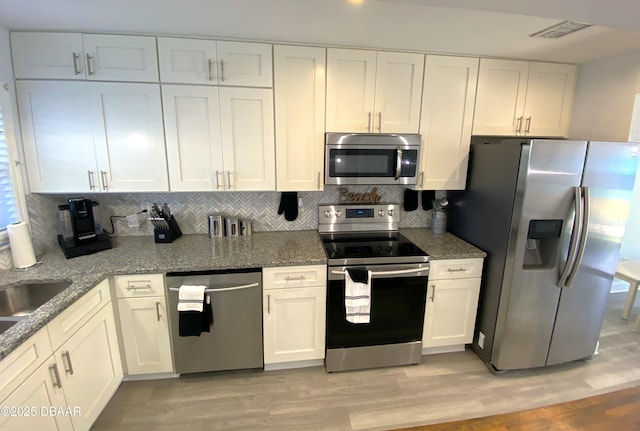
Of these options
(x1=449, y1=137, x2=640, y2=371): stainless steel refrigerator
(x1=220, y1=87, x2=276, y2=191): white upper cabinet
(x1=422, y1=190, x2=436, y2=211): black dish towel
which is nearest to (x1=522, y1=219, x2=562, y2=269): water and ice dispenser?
(x1=449, y1=137, x2=640, y2=371): stainless steel refrigerator

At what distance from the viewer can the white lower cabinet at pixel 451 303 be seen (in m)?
2.27

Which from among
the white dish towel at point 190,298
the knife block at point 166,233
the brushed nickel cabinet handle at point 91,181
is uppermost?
the brushed nickel cabinet handle at point 91,181

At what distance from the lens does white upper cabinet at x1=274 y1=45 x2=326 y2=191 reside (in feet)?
6.95

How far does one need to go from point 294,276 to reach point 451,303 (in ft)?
4.26

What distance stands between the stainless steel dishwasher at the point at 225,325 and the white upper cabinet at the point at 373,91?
4.44 feet

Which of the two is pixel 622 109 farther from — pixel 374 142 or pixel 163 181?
pixel 163 181

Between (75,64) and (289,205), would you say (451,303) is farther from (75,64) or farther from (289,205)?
(75,64)

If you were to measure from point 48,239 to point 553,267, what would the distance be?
372 cm

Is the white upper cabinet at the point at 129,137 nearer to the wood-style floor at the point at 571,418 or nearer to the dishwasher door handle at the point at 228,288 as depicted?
the dishwasher door handle at the point at 228,288

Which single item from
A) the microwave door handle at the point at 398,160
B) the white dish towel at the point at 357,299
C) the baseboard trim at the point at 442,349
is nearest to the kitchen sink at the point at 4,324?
the white dish towel at the point at 357,299

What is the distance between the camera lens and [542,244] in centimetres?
217

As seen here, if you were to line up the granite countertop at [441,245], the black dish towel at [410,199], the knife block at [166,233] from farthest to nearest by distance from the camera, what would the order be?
the black dish towel at [410,199], the knife block at [166,233], the granite countertop at [441,245]

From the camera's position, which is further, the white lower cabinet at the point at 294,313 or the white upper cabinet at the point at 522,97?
the white upper cabinet at the point at 522,97

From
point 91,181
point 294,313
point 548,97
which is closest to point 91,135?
point 91,181
